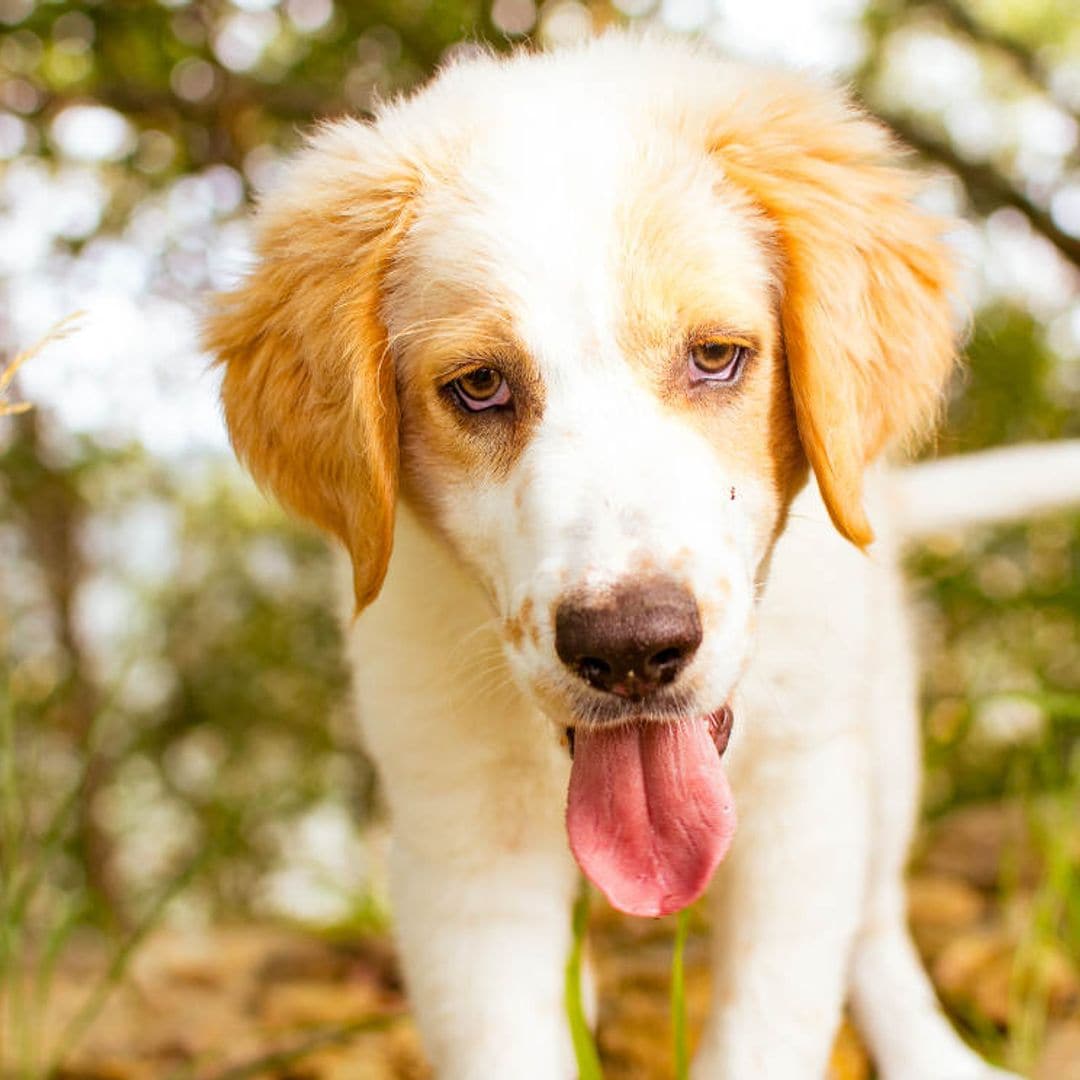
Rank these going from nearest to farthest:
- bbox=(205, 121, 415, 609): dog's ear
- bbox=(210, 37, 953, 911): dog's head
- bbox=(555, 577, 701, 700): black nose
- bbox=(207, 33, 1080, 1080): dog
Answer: bbox=(555, 577, 701, 700): black nose
bbox=(210, 37, 953, 911): dog's head
bbox=(207, 33, 1080, 1080): dog
bbox=(205, 121, 415, 609): dog's ear

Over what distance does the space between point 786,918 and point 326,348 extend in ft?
4.27

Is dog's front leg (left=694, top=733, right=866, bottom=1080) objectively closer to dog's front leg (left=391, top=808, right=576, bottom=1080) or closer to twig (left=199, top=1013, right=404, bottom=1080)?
dog's front leg (left=391, top=808, right=576, bottom=1080)

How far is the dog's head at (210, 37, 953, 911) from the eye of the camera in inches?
80.0

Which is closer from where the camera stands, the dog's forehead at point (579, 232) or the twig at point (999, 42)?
the dog's forehead at point (579, 232)

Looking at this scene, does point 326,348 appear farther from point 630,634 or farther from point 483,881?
point 483,881

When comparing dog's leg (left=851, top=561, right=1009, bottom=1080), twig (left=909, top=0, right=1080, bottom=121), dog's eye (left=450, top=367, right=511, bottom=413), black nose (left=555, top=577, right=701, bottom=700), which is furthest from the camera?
twig (left=909, top=0, right=1080, bottom=121)

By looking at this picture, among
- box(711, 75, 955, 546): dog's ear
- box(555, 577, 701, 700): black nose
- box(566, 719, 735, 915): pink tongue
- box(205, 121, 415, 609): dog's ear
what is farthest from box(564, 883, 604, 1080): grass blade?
box(711, 75, 955, 546): dog's ear

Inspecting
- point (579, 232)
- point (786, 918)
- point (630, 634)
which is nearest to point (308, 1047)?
point (786, 918)

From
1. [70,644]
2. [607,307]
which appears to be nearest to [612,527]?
[607,307]

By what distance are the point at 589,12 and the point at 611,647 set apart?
3.26m

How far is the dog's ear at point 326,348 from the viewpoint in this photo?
2352mm

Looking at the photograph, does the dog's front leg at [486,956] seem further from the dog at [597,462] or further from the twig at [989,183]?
the twig at [989,183]

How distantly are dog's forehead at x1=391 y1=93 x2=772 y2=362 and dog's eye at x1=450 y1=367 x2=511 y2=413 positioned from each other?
10cm

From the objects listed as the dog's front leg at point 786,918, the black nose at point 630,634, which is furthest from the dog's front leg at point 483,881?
the black nose at point 630,634
